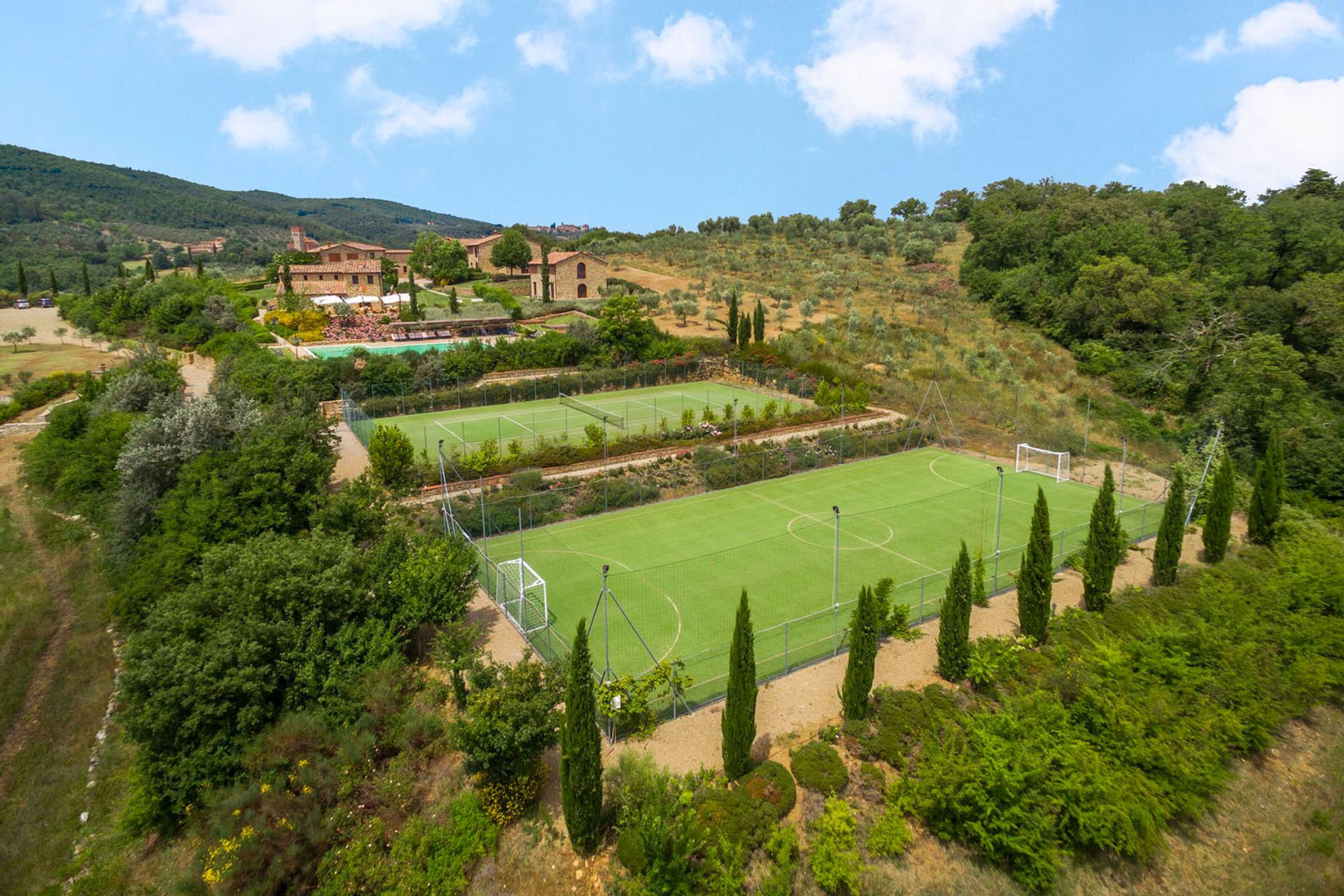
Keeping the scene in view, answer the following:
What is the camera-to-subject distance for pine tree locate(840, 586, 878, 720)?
12031 millimetres

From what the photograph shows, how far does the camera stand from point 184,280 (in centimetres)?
6406

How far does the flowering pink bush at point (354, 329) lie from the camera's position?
168ft

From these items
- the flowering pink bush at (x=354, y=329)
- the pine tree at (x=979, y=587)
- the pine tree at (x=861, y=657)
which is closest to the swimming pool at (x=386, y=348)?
the flowering pink bush at (x=354, y=329)

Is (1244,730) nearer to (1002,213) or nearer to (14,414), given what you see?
(14,414)

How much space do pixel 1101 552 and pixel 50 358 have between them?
63.1 metres

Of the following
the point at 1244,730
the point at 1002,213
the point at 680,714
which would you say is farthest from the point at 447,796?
the point at 1002,213

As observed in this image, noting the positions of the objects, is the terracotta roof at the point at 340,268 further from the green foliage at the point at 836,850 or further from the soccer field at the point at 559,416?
the green foliage at the point at 836,850

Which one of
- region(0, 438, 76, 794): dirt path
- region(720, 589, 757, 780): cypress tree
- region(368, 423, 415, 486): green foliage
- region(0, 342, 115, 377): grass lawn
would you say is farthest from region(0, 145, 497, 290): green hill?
region(720, 589, 757, 780): cypress tree

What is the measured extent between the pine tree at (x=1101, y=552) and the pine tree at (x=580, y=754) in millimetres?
11798

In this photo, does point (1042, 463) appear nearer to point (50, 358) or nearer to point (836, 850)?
point (836, 850)

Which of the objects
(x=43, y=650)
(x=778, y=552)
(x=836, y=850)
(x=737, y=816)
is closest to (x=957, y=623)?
(x=836, y=850)

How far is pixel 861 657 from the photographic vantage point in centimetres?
1211

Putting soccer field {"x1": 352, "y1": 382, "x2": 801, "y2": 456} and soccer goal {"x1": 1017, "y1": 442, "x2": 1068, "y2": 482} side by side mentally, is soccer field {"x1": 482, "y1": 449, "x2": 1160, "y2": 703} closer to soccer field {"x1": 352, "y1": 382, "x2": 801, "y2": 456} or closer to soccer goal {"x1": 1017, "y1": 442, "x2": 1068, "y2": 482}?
soccer goal {"x1": 1017, "y1": 442, "x2": 1068, "y2": 482}

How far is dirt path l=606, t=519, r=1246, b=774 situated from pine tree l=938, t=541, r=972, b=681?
1.78 ft
